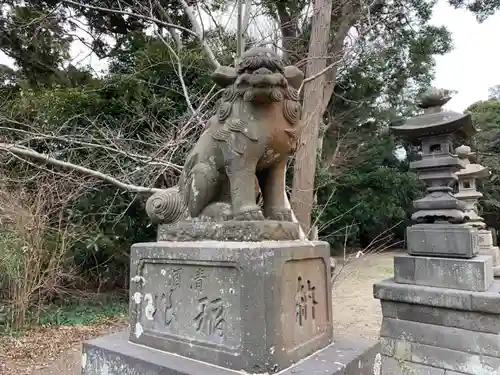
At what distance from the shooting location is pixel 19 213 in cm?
498

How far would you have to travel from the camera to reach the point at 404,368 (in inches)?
154

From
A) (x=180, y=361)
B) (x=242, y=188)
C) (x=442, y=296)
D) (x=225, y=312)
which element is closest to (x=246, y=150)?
(x=242, y=188)

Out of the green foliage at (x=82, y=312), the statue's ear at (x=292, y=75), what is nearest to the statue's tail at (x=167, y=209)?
the statue's ear at (x=292, y=75)

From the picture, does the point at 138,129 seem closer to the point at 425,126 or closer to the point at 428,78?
the point at 425,126

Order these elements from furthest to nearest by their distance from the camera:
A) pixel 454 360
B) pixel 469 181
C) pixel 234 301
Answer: pixel 469 181 → pixel 454 360 → pixel 234 301

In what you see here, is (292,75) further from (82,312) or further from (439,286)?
(82,312)

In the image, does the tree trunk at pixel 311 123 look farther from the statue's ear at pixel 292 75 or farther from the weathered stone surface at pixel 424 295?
the statue's ear at pixel 292 75

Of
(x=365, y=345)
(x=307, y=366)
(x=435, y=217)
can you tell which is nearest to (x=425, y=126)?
(x=435, y=217)

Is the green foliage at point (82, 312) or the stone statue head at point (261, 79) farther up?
the stone statue head at point (261, 79)

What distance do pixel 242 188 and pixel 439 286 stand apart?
2.98 metres

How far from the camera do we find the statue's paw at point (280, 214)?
6.15 feet

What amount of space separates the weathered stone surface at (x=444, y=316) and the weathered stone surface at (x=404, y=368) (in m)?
0.44

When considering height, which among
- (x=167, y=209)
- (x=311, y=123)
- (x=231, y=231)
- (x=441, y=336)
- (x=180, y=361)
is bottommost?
(x=441, y=336)

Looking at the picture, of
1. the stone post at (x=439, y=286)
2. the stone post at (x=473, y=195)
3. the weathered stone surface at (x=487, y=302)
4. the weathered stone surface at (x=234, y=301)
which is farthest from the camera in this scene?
the stone post at (x=473, y=195)
